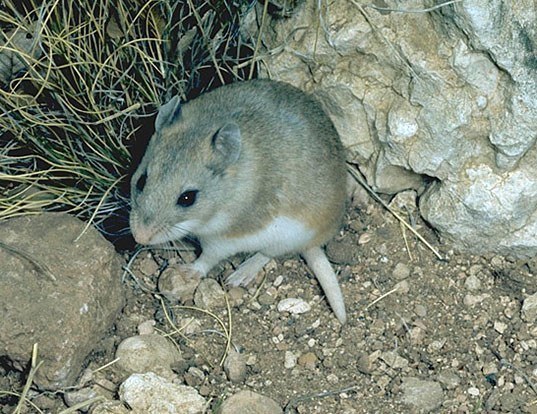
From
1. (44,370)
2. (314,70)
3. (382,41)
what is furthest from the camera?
(314,70)

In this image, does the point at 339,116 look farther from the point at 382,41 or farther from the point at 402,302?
the point at 402,302

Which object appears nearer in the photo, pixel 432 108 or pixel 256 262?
pixel 432 108

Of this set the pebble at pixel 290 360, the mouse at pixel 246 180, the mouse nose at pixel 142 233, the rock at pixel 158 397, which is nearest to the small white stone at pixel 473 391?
the mouse at pixel 246 180

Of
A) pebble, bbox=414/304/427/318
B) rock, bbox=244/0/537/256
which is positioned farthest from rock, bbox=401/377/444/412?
rock, bbox=244/0/537/256

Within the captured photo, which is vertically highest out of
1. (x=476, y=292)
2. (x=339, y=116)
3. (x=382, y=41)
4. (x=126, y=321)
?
(x=382, y=41)

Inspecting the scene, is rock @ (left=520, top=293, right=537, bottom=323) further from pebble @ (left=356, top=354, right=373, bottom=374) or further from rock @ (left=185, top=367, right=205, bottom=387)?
rock @ (left=185, top=367, right=205, bottom=387)

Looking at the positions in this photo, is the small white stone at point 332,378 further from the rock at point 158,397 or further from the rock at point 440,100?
the rock at point 440,100

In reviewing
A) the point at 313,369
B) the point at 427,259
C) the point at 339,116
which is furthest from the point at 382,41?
the point at 313,369

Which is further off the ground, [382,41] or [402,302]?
[382,41]
